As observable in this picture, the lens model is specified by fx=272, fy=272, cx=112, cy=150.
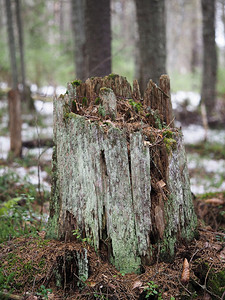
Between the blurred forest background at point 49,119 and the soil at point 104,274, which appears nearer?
the soil at point 104,274

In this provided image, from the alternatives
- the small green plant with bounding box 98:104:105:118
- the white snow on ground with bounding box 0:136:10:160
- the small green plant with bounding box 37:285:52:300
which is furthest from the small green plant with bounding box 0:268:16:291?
the white snow on ground with bounding box 0:136:10:160

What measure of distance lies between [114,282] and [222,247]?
3.77 feet

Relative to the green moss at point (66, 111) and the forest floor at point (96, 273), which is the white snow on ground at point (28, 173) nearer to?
the forest floor at point (96, 273)

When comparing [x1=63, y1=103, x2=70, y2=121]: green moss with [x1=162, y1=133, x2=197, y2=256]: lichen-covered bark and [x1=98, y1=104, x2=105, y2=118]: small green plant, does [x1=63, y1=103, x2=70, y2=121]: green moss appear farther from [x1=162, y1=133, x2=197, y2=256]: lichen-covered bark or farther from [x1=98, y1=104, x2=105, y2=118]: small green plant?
[x1=162, y1=133, x2=197, y2=256]: lichen-covered bark

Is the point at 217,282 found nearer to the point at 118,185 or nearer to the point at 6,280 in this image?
the point at 118,185

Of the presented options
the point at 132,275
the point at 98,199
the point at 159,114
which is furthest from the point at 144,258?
the point at 159,114

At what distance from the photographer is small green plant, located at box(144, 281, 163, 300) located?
6.81 ft

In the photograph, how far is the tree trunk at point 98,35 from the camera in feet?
19.6

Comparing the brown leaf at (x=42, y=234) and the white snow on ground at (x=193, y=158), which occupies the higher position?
the white snow on ground at (x=193, y=158)

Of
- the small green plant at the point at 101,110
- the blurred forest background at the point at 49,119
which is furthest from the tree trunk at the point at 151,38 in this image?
the small green plant at the point at 101,110

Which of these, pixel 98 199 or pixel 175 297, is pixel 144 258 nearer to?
pixel 175 297

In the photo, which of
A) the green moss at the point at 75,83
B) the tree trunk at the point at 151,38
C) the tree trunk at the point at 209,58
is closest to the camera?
the green moss at the point at 75,83

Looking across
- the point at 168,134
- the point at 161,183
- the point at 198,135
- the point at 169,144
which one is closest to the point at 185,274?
the point at 161,183

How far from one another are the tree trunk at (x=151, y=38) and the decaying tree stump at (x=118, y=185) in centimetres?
380
